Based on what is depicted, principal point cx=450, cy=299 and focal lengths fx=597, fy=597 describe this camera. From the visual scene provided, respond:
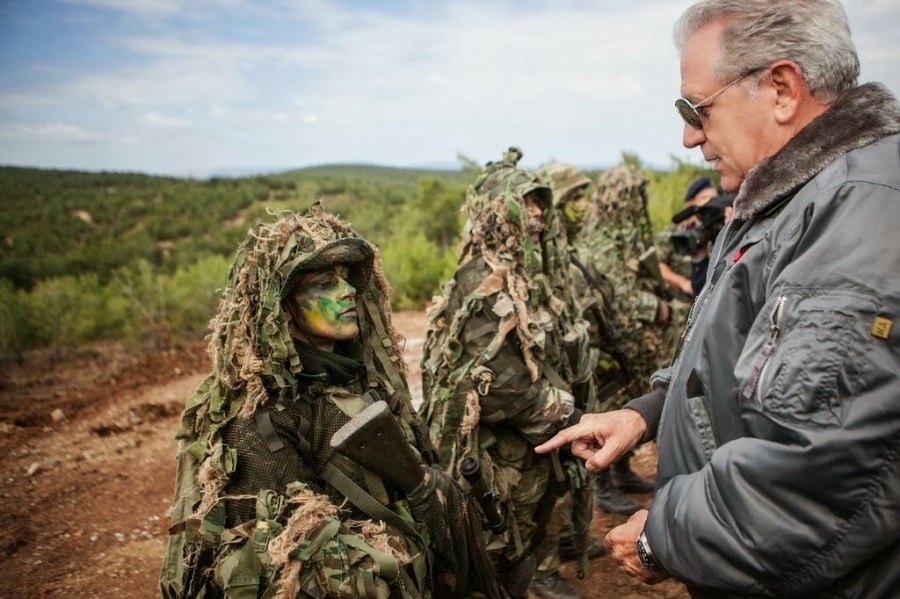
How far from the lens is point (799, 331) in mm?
1213

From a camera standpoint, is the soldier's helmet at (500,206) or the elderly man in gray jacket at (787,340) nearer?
the elderly man in gray jacket at (787,340)

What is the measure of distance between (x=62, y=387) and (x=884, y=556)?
986 centimetres

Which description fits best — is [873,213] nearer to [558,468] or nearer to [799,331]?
[799,331]

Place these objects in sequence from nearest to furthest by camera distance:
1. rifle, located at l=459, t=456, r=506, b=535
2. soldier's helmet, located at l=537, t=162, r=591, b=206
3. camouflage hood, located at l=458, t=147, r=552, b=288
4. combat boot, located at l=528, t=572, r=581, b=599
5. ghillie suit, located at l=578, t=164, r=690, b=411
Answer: rifle, located at l=459, t=456, r=506, b=535
camouflage hood, located at l=458, t=147, r=552, b=288
combat boot, located at l=528, t=572, r=581, b=599
soldier's helmet, located at l=537, t=162, r=591, b=206
ghillie suit, located at l=578, t=164, r=690, b=411

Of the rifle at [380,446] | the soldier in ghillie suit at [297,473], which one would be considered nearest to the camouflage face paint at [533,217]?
the soldier in ghillie suit at [297,473]

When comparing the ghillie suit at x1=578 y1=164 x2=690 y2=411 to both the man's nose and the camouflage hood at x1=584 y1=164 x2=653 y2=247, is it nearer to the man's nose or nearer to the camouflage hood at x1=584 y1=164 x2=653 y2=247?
the camouflage hood at x1=584 y1=164 x2=653 y2=247

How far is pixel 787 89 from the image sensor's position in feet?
4.93

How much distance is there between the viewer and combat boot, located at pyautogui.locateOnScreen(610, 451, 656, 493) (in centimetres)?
558

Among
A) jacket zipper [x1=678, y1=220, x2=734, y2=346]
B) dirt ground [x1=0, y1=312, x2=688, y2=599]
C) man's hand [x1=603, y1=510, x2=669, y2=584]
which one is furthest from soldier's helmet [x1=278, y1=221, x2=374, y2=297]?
dirt ground [x1=0, y1=312, x2=688, y2=599]

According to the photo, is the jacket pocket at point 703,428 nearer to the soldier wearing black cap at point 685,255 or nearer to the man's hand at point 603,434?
the man's hand at point 603,434

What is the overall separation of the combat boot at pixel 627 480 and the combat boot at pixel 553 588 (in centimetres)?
163

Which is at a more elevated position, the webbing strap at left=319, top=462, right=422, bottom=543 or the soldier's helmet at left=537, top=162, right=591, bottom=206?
the soldier's helmet at left=537, top=162, right=591, bottom=206

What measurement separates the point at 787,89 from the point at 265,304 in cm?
186

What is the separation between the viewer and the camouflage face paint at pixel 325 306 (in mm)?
2467
